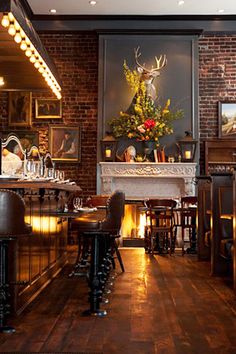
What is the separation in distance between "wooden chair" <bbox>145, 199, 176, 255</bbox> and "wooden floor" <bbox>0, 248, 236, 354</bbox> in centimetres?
244

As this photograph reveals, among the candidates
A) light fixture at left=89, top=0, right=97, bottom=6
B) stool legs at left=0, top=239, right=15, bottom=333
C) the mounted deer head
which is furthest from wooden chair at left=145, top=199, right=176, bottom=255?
stool legs at left=0, top=239, right=15, bottom=333

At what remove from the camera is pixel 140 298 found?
4875 mm

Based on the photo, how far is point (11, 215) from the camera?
3.52 meters

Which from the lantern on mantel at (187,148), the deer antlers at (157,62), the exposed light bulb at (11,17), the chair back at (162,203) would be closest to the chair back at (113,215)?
the exposed light bulb at (11,17)

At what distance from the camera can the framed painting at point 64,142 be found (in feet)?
36.7

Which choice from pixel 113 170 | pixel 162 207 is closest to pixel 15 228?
pixel 162 207

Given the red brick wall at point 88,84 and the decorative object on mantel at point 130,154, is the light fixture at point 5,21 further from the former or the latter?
the red brick wall at point 88,84

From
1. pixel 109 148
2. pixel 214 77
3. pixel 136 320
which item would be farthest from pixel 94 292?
pixel 214 77

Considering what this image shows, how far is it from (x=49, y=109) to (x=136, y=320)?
797 centimetres

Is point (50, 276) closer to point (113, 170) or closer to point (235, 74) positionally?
point (113, 170)

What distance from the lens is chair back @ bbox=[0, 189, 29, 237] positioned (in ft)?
11.5

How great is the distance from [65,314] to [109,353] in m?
1.11

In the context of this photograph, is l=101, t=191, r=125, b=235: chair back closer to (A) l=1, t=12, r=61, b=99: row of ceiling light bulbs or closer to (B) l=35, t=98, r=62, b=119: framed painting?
(A) l=1, t=12, r=61, b=99: row of ceiling light bulbs

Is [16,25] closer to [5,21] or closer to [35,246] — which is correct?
[5,21]
